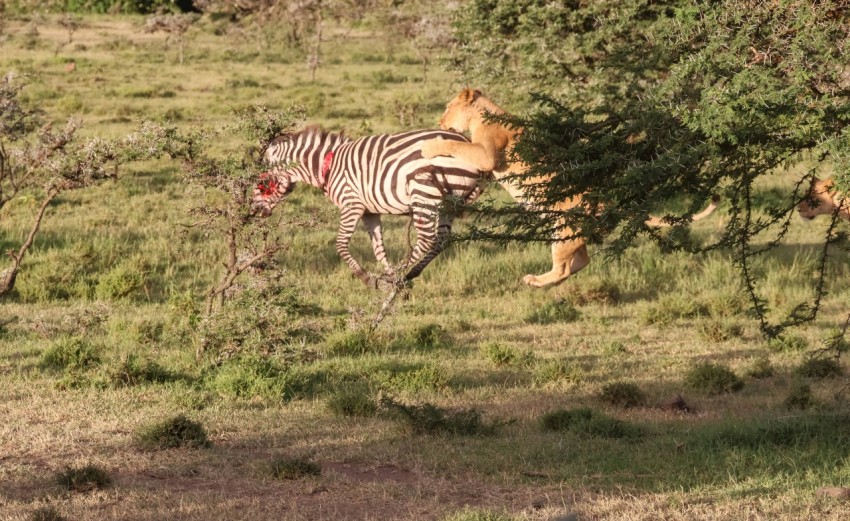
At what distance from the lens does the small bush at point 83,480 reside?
6.46m

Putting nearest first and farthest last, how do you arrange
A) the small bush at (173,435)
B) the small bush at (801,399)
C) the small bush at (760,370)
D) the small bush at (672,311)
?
the small bush at (173,435), the small bush at (801,399), the small bush at (760,370), the small bush at (672,311)

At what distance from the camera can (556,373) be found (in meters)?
9.35

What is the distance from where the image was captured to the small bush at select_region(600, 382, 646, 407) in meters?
8.66

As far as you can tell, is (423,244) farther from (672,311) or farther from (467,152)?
(672,311)

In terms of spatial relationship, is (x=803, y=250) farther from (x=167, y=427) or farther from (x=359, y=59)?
(x=359, y=59)

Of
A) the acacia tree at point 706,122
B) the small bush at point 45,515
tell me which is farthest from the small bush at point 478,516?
the small bush at point 45,515

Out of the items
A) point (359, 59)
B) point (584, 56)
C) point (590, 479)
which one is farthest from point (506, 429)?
point (359, 59)

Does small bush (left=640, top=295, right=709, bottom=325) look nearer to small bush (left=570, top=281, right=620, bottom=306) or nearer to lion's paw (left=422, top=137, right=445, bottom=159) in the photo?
small bush (left=570, top=281, right=620, bottom=306)

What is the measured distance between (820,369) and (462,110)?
4.09 meters

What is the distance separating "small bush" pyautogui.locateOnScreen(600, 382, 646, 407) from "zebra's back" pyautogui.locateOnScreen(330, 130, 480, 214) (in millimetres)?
3187

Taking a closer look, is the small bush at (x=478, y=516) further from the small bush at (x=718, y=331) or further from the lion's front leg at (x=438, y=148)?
the small bush at (x=718, y=331)

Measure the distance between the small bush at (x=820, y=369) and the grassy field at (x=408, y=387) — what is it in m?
0.02

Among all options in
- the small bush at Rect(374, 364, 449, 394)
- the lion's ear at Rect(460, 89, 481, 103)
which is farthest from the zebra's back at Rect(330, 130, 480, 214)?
the small bush at Rect(374, 364, 449, 394)

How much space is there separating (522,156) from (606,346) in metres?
4.25
